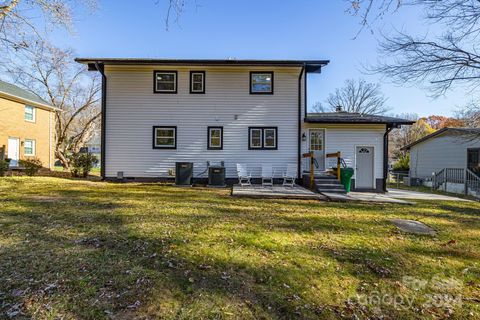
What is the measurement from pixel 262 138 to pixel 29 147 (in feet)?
60.2

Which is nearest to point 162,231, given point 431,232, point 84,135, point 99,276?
point 99,276

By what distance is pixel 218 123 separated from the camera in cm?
1266

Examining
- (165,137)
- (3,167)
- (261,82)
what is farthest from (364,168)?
(3,167)

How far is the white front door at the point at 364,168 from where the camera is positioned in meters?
12.9

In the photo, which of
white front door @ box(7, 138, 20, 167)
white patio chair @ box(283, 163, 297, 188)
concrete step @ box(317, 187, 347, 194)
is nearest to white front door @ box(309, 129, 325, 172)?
white patio chair @ box(283, 163, 297, 188)

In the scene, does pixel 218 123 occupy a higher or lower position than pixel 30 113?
lower

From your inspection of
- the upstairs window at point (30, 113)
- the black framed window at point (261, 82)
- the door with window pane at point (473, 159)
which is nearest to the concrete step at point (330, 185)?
the black framed window at point (261, 82)

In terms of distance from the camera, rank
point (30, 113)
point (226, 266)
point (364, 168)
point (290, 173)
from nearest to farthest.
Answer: point (226, 266)
point (290, 173)
point (364, 168)
point (30, 113)

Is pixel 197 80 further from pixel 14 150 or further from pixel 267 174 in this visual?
pixel 14 150

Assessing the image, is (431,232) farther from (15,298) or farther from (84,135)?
(84,135)

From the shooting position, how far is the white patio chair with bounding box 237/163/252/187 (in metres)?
12.0

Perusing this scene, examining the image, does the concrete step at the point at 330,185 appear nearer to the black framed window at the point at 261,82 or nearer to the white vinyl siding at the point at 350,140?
the white vinyl siding at the point at 350,140

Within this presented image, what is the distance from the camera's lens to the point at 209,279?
10.4ft

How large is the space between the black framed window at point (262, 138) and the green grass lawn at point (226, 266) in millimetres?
6709
